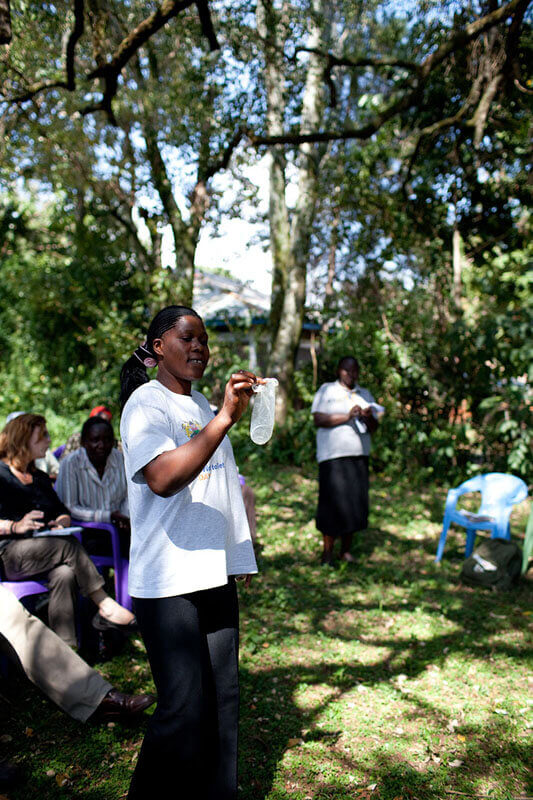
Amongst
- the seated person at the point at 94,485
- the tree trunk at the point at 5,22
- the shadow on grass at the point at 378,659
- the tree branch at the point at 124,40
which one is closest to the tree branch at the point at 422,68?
the tree branch at the point at 124,40

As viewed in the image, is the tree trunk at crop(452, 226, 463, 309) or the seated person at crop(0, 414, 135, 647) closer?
the seated person at crop(0, 414, 135, 647)

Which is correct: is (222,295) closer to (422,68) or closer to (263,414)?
(422,68)

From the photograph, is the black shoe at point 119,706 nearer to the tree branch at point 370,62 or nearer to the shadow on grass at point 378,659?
the shadow on grass at point 378,659

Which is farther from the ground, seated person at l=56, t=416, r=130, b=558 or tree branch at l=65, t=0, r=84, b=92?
tree branch at l=65, t=0, r=84, b=92

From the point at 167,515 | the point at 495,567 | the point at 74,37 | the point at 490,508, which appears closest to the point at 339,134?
the point at 74,37

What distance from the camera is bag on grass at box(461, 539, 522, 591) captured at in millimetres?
5312

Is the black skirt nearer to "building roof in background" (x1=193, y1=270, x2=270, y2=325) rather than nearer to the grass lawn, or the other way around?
the grass lawn

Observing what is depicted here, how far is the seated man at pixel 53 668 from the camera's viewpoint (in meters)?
3.06

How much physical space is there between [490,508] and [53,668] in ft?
14.9

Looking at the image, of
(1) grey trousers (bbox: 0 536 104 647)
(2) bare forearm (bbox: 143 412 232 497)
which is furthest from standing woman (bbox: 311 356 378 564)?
(2) bare forearm (bbox: 143 412 232 497)

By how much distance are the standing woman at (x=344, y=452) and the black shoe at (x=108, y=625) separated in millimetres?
2380

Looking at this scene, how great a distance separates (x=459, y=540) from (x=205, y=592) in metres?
5.36

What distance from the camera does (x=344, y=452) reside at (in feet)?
18.8

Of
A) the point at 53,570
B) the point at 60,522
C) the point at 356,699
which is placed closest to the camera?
the point at 356,699
